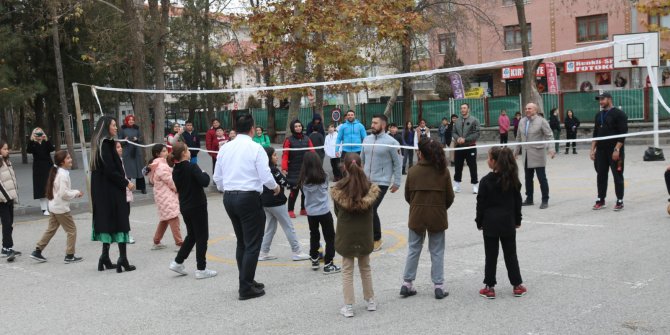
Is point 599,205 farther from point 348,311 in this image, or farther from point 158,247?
point 158,247

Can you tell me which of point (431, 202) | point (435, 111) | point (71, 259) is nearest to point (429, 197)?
point (431, 202)

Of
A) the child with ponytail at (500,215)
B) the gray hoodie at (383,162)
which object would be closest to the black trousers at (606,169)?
the gray hoodie at (383,162)

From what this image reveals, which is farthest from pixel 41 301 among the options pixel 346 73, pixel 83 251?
pixel 346 73

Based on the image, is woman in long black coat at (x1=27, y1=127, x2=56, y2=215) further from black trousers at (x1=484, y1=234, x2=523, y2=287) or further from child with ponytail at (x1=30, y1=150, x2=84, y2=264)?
black trousers at (x1=484, y1=234, x2=523, y2=287)

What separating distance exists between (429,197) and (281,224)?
103 inches

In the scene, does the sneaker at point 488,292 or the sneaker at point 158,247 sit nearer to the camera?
the sneaker at point 488,292

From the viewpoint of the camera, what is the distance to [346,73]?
66.8 feet

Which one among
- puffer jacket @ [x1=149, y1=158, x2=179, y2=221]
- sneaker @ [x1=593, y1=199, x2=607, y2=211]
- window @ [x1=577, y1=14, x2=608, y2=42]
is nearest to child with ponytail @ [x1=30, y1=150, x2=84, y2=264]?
puffer jacket @ [x1=149, y1=158, x2=179, y2=221]

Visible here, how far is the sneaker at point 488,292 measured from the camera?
6.55 meters

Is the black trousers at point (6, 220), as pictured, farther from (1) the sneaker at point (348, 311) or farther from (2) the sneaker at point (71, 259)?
(1) the sneaker at point (348, 311)

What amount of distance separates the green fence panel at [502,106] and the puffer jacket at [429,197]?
1030 inches

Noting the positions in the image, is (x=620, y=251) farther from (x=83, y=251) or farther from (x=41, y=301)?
(x=83, y=251)

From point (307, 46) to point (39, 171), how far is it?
8.06 meters

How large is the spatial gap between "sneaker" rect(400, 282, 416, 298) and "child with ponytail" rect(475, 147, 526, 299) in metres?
0.66
